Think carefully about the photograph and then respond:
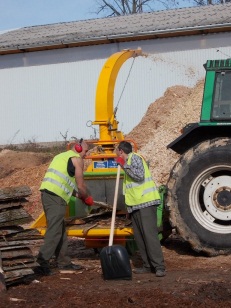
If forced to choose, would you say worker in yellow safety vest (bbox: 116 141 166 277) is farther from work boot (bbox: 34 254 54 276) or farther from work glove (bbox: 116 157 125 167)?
work boot (bbox: 34 254 54 276)

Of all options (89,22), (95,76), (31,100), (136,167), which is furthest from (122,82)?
(136,167)

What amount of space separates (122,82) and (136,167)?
1391cm

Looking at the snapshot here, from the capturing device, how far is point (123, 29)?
2314 centimetres

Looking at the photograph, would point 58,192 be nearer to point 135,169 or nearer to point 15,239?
point 15,239

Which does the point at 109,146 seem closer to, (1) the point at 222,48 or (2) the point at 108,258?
(2) the point at 108,258

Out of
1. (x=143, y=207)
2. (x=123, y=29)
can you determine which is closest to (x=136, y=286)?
(x=143, y=207)

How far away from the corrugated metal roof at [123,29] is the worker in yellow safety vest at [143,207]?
41.7 ft

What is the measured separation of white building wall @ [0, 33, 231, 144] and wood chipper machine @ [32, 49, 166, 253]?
32.8 feet

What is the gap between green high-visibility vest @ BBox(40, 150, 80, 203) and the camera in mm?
9125

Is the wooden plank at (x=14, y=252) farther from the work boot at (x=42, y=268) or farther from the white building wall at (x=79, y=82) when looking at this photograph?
the white building wall at (x=79, y=82)

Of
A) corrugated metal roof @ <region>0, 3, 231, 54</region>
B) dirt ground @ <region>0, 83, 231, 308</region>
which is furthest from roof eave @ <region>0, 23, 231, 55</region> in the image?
dirt ground @ <region>0, 83, 231, 308</region>

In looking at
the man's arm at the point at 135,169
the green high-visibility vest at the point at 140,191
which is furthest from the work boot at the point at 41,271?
the man's arm at the point at 135,169

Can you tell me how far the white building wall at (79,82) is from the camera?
847 inches

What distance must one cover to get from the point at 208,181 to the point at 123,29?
46.3 feet
